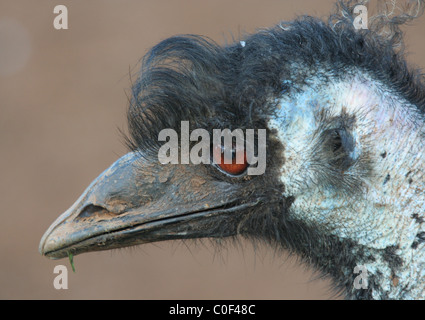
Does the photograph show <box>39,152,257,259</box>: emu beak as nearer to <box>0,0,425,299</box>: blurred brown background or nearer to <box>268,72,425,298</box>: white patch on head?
<box>268,72,425,298</box>: white patch on head

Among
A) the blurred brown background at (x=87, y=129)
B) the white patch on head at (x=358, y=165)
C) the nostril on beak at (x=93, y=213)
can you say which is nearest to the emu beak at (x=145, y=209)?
the nostril on beak at (x=93, y=213)

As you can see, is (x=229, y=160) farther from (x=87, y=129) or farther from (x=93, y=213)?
(x=87, y=129)

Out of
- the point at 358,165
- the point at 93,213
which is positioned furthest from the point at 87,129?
the point at 358,165

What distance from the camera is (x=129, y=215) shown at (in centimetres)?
237

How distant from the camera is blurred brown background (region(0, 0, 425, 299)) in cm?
610

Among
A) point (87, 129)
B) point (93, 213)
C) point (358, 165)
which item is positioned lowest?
point (93, 213)

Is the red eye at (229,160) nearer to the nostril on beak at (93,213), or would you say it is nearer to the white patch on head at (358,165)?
the white patch on head at (358,165)

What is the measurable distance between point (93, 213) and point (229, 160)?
494 mm

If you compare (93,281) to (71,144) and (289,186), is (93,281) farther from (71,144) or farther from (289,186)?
(289,186)

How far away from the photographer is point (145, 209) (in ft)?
7.79

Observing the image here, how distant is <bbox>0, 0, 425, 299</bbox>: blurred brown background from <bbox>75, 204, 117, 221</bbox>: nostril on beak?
2968mm

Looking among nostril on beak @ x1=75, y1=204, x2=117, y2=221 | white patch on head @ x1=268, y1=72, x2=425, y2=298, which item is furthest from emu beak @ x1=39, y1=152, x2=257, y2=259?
white patch on head @ x1=268, y1=72, x2=425, y2=298

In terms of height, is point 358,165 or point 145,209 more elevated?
point 358,165

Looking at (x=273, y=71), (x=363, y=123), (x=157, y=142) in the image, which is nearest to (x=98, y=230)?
(x=157, y=142)
